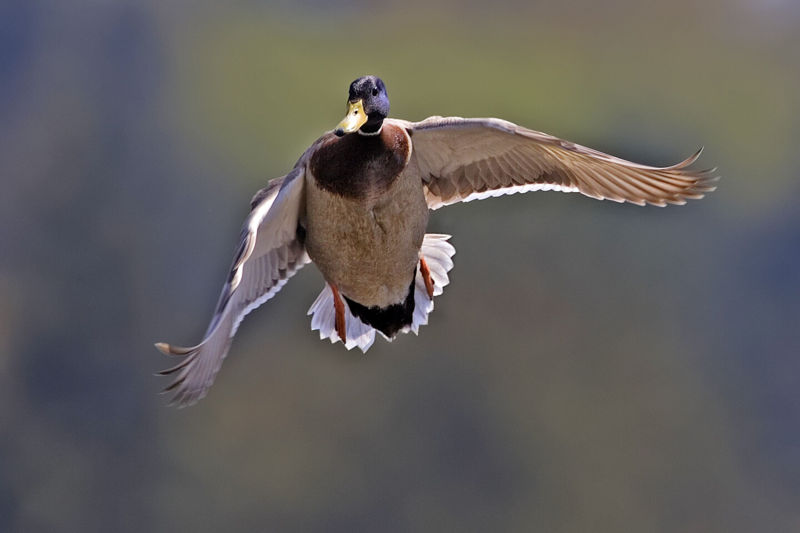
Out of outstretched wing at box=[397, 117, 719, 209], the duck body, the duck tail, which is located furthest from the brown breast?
the duck tail

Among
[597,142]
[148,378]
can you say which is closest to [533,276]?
[597,142]

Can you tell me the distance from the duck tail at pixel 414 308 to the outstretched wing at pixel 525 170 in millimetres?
228

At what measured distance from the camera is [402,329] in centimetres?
388

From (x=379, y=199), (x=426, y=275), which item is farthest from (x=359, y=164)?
(x=426, y=275)

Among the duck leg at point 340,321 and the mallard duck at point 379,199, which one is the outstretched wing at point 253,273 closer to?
the mallard duck at point 379,199

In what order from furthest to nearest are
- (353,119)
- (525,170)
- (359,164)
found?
(525,170), (359,164), (353,119)

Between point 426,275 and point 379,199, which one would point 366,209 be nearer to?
point 379,199

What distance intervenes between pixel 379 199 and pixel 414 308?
586 millimetres

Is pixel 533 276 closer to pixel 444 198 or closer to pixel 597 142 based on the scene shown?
pixel 597 142

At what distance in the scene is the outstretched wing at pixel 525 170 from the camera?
3.62 meters

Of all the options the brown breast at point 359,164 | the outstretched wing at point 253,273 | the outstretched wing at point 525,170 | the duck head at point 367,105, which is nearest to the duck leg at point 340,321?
the outstretched wing at point 253,273

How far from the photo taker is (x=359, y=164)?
340 cm

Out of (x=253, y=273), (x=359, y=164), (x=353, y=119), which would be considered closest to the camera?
(x=353, y=119)

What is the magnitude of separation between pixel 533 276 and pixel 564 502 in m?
1.34
